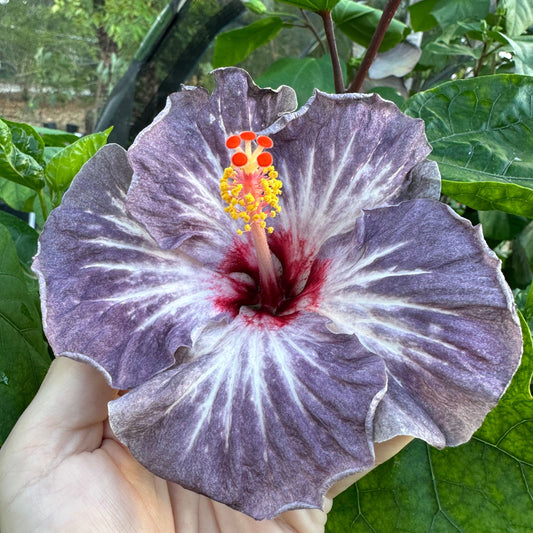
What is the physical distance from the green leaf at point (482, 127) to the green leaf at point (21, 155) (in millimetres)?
922

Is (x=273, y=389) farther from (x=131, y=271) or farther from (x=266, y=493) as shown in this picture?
(x=131, y=271)

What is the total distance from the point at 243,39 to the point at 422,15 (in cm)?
72

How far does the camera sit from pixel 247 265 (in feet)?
4.12

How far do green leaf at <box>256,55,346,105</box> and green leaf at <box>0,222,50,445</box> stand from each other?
118cm

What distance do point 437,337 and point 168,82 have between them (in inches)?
94.9

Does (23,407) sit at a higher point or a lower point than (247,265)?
lower

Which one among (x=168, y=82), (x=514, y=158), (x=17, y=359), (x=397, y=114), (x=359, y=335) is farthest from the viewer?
(x=168, y=82)

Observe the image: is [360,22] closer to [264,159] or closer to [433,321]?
[264,159]

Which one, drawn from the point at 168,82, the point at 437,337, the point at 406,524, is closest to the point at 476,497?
the point at 406,524

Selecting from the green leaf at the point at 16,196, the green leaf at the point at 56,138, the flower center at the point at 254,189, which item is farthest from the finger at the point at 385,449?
the green leaf at the point at 56,138

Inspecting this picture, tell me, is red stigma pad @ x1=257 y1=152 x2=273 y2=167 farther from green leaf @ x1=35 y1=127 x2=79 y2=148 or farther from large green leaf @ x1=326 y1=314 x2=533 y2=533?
green leaf @ x1=35 y1=127 x2=79 y2=148

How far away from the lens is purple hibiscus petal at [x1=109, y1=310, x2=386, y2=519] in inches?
35.6

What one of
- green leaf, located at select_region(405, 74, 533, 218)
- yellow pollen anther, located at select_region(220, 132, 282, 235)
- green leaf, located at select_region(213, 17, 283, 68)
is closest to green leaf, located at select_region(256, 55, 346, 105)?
green leaf, located at select_region(213, 17, 283, 68)

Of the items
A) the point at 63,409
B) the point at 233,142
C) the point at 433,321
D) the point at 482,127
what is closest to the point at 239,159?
the point at 233,142
